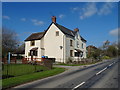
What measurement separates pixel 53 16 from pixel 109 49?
58.0 metres

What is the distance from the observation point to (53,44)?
1362 inches

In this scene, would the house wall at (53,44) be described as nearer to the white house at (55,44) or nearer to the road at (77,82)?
the white house at (55,44)

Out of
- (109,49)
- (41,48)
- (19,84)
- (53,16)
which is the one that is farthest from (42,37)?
(109,49)

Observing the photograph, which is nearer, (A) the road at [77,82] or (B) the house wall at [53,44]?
(A) the road at [77,82]

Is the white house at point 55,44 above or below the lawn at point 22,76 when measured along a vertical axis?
above

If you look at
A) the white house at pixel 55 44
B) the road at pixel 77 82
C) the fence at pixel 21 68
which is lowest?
the road at pixel 77 82

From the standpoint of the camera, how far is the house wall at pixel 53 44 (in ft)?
108

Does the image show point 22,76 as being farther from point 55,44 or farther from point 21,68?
point 55,44

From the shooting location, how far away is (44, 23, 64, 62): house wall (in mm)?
33031

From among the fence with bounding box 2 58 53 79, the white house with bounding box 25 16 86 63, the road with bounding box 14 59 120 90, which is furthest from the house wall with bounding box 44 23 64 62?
the road with bounding box 14 59 120 90

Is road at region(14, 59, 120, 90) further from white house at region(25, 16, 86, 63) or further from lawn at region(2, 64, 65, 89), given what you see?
white house at region(25, 16, 86, 63)

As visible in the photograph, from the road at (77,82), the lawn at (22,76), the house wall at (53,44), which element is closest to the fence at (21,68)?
the lawn at (22,76)

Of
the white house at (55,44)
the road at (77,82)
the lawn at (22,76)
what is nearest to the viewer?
the road at (77,82)

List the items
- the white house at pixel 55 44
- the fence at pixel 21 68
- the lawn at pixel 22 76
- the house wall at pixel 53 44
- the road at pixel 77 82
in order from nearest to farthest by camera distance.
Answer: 1. the road at pixel 77 82
2. the lawn at pixel 22 76
3. the fence at pixel 21 68
4. the white house at pixel 55 44
5. the house wall at pixel 53 44
